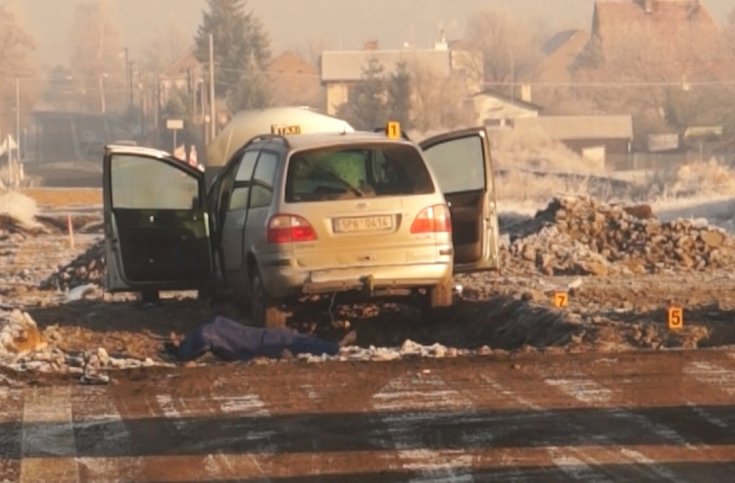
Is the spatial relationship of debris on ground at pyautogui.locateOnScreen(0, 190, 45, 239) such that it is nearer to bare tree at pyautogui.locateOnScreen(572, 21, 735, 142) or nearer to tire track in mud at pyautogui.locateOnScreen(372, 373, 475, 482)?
tire track in mud at pyautogui.locateOnScreen(372, 373, 475, 482)

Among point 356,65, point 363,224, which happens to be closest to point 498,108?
point 356,65

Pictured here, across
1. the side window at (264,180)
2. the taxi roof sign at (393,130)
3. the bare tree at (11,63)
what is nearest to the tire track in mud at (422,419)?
the side window at (264,180)

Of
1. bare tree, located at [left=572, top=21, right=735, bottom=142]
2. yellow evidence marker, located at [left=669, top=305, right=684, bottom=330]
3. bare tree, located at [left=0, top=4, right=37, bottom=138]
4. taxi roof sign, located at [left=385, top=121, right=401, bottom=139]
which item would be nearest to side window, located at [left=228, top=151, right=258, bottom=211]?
taxi roof sign, located at [left=385, top=121, right=401, bottom=139]

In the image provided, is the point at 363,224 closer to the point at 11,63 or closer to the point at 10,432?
the point at 10,432

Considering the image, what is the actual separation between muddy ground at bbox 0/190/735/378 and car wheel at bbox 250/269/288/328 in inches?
20.1

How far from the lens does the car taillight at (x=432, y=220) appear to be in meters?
14.7

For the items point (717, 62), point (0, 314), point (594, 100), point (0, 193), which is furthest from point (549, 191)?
point (717, 62)

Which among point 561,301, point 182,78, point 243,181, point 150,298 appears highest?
point 243,181

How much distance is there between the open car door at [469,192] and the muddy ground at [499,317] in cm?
52

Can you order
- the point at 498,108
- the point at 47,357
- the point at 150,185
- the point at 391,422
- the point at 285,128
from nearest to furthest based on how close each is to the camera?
1. the point at 391,422
2. the point at 47,357
3. the point at 150,185
4. the point at 285,128
5. the point at 498,108

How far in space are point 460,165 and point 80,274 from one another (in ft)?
36.8

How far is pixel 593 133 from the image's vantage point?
103125mm

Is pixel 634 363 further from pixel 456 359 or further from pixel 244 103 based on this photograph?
pixel 244 103

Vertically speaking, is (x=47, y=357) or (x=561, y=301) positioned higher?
(x=47, y=357)
